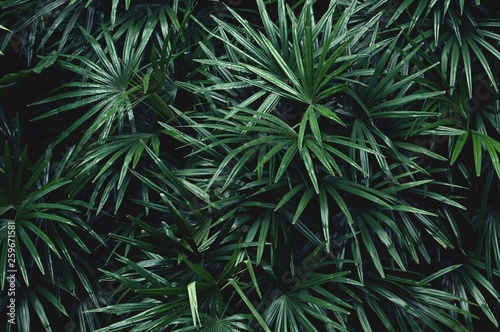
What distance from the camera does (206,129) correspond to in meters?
2.02

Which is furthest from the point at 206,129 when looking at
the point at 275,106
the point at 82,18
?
the point at 82,18

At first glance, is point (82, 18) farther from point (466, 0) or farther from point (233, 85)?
point (466, 0)

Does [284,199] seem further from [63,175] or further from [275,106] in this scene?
[63,175]

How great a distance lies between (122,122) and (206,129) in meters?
0.27

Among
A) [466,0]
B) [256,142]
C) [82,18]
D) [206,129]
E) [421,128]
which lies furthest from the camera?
[82,18]

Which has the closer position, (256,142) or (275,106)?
(256,142)

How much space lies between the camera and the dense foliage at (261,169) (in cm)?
181

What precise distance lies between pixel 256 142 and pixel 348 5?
717 millimetres

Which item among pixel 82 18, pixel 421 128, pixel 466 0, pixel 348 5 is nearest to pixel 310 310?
pixel 421 128

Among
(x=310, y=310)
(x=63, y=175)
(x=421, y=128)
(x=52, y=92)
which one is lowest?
(x=310, y=310)

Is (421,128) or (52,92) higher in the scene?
(52,92)

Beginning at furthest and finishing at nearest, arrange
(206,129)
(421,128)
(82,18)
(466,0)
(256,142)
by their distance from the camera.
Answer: (82,18)
(466,0)
(206,129)
(421,128)
(256,142)

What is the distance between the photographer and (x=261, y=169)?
176 cm

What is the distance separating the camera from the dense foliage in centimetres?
181
